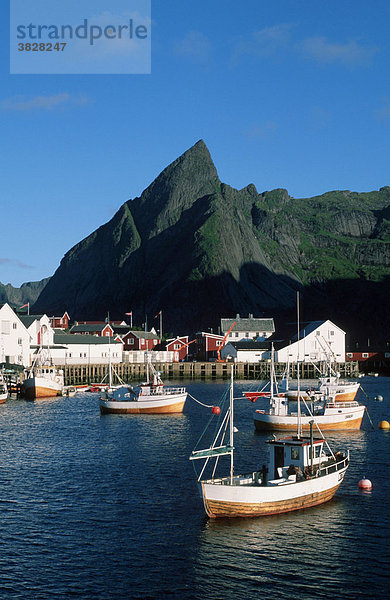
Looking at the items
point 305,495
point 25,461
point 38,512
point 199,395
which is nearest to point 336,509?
point 305,495

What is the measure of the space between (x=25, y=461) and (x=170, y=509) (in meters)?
19.8

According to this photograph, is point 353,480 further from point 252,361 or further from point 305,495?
point 252,361

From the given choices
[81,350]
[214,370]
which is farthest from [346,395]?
[81,350]

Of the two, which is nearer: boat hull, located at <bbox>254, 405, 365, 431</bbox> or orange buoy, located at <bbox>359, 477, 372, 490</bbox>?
orange buoy, located at <bbox>359, 477, 372, 490</bbox>

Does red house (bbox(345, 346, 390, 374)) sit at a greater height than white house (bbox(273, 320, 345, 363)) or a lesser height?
lesser

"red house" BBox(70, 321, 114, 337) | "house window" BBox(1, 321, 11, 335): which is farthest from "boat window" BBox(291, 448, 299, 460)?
"red house" BBox(70, 321, 114, 337)

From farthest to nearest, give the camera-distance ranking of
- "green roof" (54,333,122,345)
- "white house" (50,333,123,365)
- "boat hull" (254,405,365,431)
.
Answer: "green roof" (54,333,122,345), "white house" (50,333,123,365), "boat hull" (254,405,365,431)

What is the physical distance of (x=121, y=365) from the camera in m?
151

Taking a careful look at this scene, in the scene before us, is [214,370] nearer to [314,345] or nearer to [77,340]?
[314,345]

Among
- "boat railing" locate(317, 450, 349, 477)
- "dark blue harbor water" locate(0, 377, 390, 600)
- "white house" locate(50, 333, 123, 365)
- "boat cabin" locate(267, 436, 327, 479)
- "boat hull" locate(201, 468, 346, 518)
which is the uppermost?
"white house" locate(50, 333, 123, 365)

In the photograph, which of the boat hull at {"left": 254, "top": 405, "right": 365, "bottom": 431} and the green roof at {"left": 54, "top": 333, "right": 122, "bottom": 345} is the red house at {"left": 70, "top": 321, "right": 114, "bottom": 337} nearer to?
the green roof at {"left": 54, "top": 333, "right": 122, "bottom": 345}

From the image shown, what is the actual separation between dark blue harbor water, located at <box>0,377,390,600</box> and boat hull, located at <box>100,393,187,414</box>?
25515 mm

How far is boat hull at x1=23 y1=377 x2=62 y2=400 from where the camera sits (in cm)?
10600

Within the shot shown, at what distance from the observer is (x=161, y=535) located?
35.4 m
